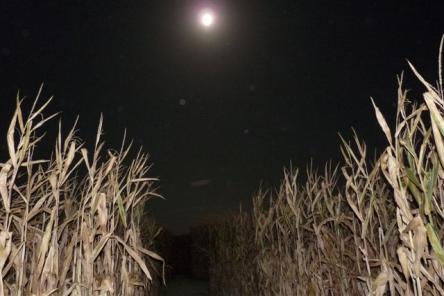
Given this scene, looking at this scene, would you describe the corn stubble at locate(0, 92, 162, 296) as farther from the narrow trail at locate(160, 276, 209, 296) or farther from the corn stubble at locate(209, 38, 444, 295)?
the narrow trail at locate(160, 276, 209, 296)

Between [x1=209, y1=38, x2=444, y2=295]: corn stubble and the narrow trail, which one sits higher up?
[x1=209, y1=38, x2=444, y2=295]: corn stubble

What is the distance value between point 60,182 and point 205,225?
15.8 m

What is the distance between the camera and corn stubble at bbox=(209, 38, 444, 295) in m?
2.51

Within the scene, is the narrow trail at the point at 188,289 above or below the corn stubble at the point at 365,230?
below

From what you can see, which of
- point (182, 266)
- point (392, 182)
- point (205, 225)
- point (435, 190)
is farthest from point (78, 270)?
point (182, 266)

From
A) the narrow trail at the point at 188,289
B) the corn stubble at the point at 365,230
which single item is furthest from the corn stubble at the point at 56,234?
the narrow trail at the point at 188,289

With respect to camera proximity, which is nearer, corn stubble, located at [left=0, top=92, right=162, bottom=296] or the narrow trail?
corn stubble, located at [left=0, top=92, right=162, bottom=296]

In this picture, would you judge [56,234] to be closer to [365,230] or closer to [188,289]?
[365,230]

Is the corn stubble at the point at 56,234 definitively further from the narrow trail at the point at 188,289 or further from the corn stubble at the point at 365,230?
the narrow trail at the point at 188,289

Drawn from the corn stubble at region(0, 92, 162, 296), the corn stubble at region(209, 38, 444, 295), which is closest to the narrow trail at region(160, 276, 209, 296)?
the corn stubble at region(209, 38, 444, 295)

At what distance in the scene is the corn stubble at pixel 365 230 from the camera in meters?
2.51

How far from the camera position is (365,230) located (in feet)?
12.1

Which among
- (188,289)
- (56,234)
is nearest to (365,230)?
(56,234)

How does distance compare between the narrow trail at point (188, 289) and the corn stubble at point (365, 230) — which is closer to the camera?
the corn stubble at point (365, 230)
